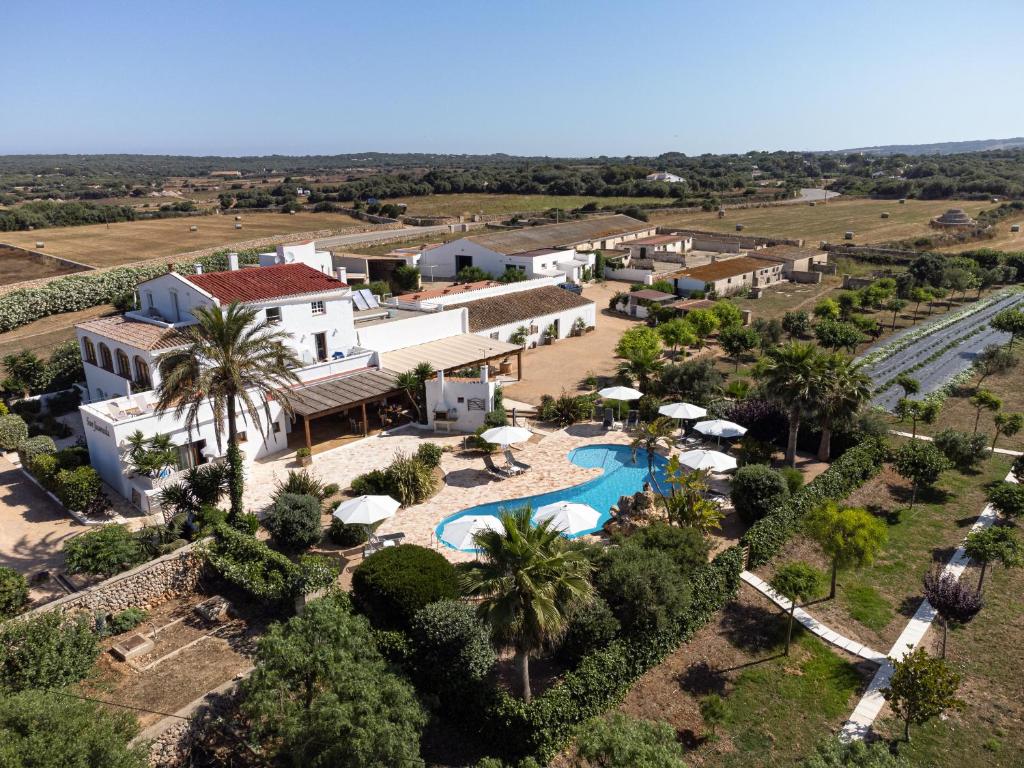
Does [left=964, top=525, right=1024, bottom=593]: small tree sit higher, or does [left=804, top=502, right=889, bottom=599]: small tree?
[left=804, top=502, right=889, bottom=599]: small tree

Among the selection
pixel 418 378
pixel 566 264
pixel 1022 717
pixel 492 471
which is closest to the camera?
pixel 1022 717

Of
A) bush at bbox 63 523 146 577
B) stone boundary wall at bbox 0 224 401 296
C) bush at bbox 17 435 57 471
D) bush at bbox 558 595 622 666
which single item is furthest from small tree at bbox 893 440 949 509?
stone boundary wall at bbox 0 224 401 296

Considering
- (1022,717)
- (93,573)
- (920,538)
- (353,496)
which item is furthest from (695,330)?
(93,573)

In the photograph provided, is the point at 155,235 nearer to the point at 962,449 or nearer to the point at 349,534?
the point at 349,534

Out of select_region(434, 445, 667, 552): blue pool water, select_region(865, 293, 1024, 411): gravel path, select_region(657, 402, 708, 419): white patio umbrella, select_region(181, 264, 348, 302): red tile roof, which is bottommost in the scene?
select_region(434, 445, 667, 552): blue pool water

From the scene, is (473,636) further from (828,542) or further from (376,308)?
(376,308)

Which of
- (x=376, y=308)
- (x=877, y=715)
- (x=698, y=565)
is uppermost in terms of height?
(x=376, y=308)

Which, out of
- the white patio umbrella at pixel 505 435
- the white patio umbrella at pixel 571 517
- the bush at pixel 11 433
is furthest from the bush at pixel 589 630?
the bush at pixel 11 433

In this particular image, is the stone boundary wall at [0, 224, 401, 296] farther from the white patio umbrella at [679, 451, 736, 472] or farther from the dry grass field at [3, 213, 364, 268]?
→ the white patio umbrella at [679, 451, 736, 472]
